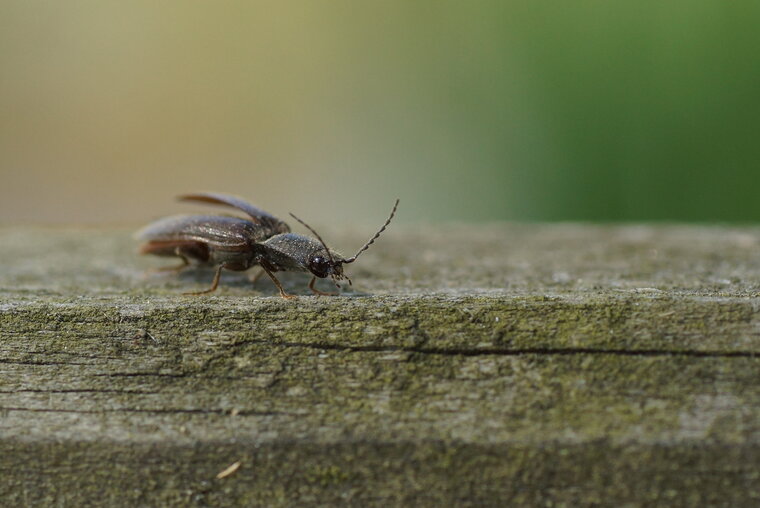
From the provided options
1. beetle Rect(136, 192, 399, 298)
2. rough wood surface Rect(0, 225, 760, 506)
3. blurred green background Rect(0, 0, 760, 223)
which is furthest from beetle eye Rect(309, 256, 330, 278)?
blurred green background Rect(0, 0, 760, 223)

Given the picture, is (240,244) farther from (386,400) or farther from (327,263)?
(386,400)

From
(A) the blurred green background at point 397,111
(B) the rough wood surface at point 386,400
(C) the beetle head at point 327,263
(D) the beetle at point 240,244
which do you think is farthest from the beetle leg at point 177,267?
(A) the blurred green background at point 397,111

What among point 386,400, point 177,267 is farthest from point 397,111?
point 386,400

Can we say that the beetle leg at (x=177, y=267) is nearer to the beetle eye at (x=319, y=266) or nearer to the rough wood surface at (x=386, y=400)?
the beetle eye at (x=319, y=266)

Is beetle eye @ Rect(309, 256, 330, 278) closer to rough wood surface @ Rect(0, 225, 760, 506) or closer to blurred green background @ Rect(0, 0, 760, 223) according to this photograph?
rough wood surface @ Rect(0, 225, 760, 506)

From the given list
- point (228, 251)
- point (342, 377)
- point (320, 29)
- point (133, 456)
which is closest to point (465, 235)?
point (228, 251)

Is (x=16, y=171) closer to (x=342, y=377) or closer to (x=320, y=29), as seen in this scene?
(x=320, y=29)
